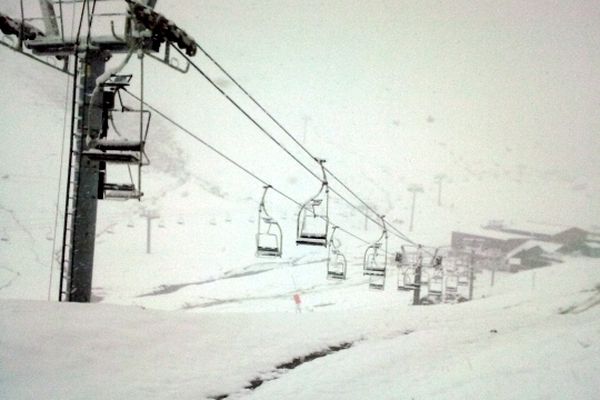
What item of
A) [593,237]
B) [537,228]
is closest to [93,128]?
[593,237]

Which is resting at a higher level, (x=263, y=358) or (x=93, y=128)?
(x=93, y=128)

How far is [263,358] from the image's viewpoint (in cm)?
680

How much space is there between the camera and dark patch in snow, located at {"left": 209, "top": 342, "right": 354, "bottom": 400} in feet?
19.1

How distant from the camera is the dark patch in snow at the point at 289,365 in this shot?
5821 mm

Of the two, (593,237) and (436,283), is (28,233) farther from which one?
(593,237)

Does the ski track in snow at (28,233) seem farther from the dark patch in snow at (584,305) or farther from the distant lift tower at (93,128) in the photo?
the dark patch in snow at (584,305)

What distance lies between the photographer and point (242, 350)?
6.98m

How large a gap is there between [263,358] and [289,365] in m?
0.50

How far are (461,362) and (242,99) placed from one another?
364ft

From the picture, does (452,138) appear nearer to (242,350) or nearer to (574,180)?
(574,180)

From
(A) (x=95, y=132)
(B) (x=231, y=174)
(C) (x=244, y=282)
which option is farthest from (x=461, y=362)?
(B) (x=231, y=174)

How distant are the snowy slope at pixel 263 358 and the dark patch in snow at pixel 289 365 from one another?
0.04 m

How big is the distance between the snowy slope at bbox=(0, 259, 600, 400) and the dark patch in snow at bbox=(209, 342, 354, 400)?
0.04 m

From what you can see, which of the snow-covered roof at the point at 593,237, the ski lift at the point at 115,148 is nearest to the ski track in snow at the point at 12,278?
the ski lift at the point at 115,148
